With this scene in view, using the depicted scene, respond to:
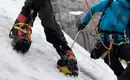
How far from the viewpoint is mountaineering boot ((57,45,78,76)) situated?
6.23 metres

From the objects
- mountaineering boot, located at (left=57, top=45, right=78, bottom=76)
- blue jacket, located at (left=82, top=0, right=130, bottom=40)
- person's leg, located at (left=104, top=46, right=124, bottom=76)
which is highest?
blue jacket, located at (left=82, top=0, right=130, bottom=40)

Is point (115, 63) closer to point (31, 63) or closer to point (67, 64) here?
point (67, 64)

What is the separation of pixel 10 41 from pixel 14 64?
979 mm

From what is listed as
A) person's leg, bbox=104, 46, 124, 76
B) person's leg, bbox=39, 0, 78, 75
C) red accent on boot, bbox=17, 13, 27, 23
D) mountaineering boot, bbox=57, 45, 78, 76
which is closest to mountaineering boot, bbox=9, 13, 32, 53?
red accent on boot, bbox=17, 13, 27, 23

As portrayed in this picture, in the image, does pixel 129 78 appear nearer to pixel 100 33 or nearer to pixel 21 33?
pixel 100 33

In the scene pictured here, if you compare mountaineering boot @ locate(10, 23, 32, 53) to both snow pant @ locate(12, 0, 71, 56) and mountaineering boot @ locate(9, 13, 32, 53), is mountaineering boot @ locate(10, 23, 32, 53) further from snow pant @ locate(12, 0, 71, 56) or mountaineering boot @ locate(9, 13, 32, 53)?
snow pant @ locate(12, 0, 71, 56)

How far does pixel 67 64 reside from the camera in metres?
6.22

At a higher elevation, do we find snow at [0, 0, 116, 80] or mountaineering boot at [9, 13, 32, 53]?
mountaineering boot at [9, 13, 32, 53]

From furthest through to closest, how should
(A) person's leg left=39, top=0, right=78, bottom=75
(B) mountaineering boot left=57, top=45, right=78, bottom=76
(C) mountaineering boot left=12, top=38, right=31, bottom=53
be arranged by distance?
(A) person's leg left=39, top=0, right=78, bottom=75 < (B) mountaineering boot left=57, top=45, right=78, bottom=76 < (C) mountaineering boot left=12, top=38, right=31, bottom=53

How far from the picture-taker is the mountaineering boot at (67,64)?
20.5 feet

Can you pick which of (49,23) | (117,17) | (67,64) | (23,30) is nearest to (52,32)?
(49,23)

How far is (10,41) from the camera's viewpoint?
6492 millimetres

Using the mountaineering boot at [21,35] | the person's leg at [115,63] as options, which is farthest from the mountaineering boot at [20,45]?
the person's leg at [115,63]

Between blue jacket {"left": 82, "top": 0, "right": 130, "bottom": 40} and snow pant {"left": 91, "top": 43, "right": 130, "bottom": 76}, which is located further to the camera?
blue jacket {"left": 82, "top": 0, "right": 130, "bottom": 40}
